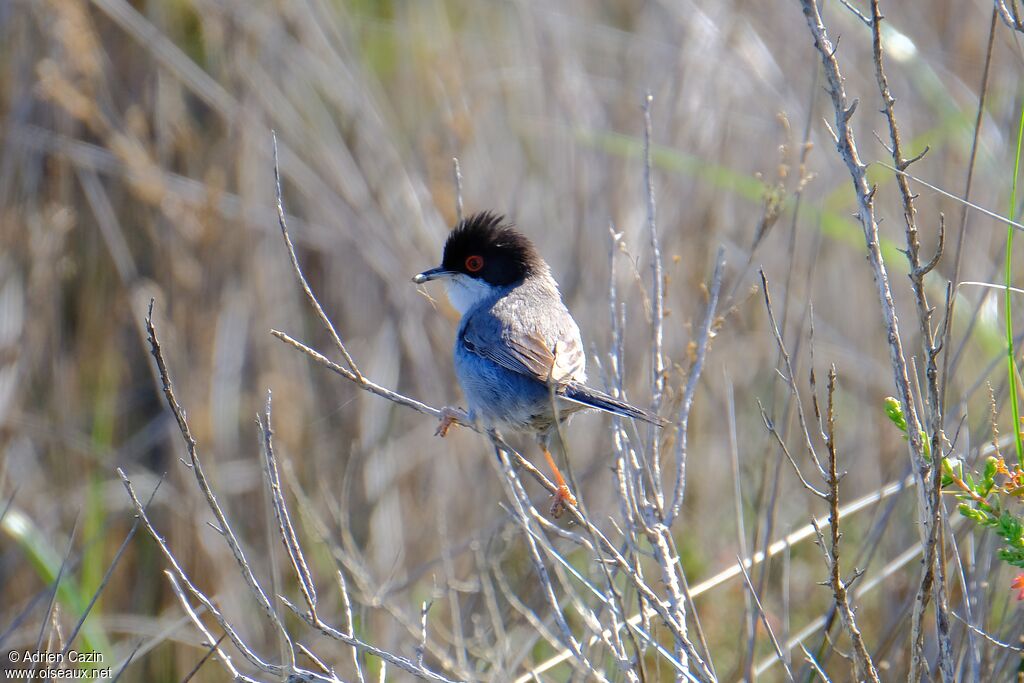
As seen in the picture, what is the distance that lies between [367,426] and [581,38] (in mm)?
2427

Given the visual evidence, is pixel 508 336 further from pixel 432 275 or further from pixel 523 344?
pixel 432 275

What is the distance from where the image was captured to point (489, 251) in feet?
13.0

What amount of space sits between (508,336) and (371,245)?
1.53 m

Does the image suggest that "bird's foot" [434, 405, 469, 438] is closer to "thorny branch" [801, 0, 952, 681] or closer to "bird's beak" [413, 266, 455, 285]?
"bird's beak" [413, 266, 455, 285]

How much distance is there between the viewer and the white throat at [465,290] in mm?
4023

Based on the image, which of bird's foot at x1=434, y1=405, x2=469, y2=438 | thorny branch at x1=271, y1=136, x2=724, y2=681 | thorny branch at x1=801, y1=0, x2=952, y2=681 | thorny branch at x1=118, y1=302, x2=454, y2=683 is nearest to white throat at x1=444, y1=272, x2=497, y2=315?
bird's foot at x1=434, y1=405, x2=469, y2=438

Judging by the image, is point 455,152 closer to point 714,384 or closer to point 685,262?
point 685,262

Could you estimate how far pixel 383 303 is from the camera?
212 inches

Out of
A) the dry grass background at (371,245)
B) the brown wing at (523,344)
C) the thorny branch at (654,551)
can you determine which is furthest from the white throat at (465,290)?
the thorny branch at (654,551)

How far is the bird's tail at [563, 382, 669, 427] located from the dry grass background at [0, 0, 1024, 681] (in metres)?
1.55

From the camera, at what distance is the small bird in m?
3.48

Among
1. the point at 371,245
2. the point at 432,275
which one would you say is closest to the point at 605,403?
the point at 432,275

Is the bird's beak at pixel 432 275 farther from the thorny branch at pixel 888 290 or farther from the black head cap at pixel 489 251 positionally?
the thorny branch at pixel 888 290

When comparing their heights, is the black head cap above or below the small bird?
above
